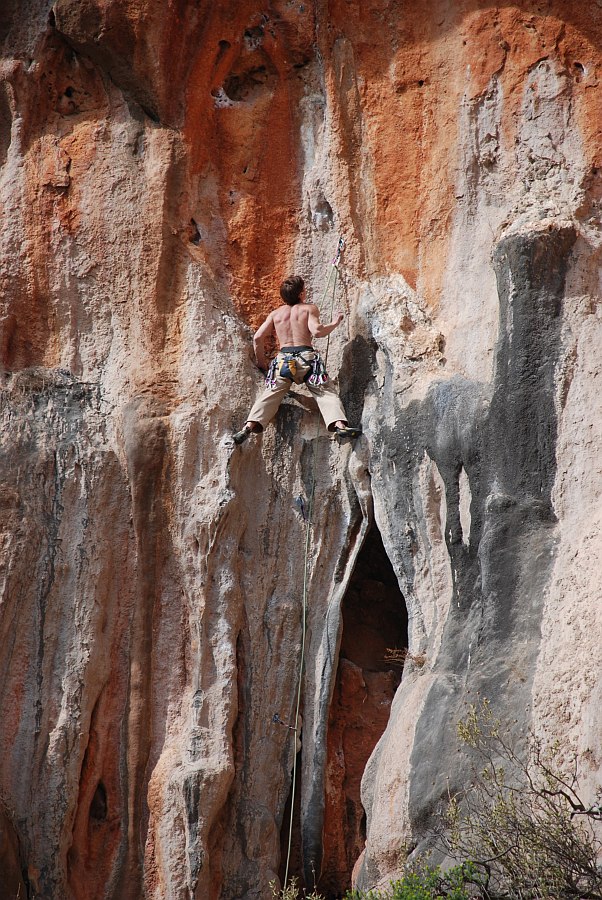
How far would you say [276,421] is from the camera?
34.2ft

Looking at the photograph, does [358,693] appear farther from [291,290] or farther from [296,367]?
[291,290]

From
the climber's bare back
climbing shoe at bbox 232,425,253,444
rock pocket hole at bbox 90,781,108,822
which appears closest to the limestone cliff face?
rock pocket hole at bbox 90,781,108,822

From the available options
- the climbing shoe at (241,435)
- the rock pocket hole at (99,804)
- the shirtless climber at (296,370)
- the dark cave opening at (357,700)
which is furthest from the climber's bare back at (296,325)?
the rock pocket hole at (99,804)

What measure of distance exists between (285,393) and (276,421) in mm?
296

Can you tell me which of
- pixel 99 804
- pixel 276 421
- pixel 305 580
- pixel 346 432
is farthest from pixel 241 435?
pixel 99 804

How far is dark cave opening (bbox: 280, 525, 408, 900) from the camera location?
989cm

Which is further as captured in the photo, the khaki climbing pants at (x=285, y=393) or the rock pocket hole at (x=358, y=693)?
the khaki climbing pants at (x=285, y=393)

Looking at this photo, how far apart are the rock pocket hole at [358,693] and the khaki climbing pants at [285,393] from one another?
1007 millimetres

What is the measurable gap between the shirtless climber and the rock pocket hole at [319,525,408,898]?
1038 millimetres

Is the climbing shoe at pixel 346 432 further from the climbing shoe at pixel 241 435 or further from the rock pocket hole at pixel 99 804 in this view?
the rock pocket hole at pixel 99 804

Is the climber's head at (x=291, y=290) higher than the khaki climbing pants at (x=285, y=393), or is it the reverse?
the climber's head at (x=291, y=290)

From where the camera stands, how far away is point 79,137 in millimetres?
10914

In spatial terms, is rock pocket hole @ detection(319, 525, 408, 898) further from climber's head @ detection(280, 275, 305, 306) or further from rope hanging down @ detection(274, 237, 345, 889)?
climber's head @ detection(280, 275, 305, 306)

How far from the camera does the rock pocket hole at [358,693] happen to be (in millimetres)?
9898
